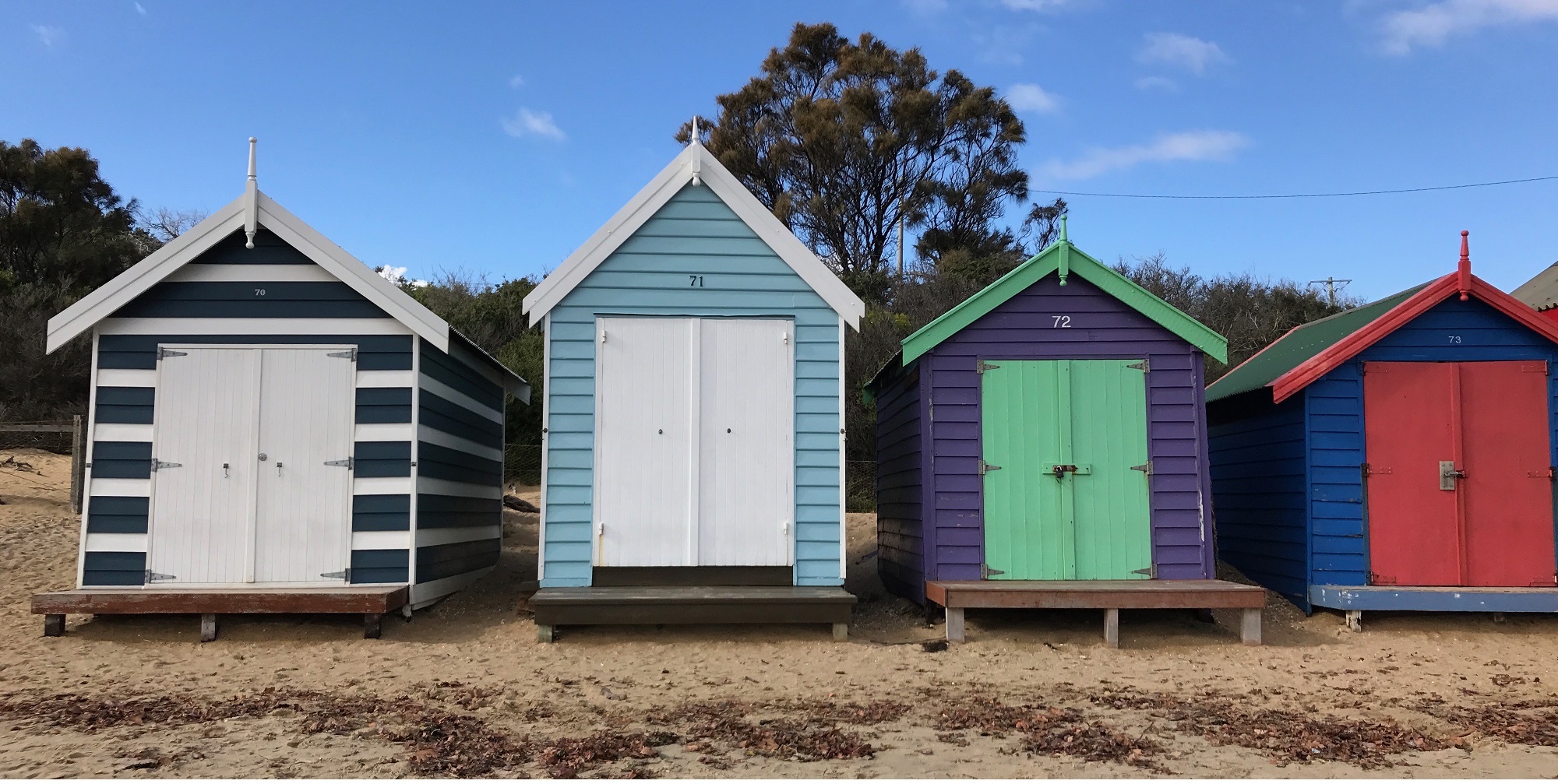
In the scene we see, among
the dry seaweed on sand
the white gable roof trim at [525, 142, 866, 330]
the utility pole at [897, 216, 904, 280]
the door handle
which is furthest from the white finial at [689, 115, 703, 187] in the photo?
the utility pole at [897, 216, 904, 280]

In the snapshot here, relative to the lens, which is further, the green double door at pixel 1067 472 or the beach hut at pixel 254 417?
the green double door at pixel 1067 472

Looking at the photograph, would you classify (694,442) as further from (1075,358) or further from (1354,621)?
(1354,621)

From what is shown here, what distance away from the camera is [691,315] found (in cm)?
912

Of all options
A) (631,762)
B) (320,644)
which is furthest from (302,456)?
(631,762)

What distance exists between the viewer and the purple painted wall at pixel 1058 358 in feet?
30.0

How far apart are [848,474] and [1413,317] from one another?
10.9 meters

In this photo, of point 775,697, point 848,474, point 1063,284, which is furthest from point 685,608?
point 848,474

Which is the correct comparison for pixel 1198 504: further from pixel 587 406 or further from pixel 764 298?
pixel 587 406

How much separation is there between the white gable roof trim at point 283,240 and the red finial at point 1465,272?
8734 mm

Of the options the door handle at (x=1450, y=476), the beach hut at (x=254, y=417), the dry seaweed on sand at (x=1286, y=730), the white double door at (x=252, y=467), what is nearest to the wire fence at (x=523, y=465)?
the beach hut at (x=254, y=417)

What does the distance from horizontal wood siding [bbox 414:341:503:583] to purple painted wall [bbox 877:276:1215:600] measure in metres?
4.26

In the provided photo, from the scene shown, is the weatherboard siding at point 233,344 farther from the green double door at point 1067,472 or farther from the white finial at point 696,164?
the green double door at point 1067,472

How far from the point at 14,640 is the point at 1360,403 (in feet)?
37.1

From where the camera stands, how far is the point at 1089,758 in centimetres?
533
